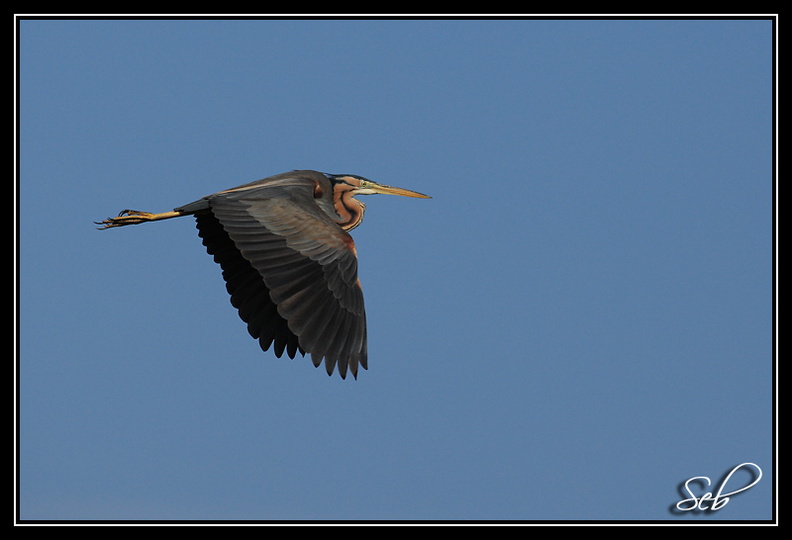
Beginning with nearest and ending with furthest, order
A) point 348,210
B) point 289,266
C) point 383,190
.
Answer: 1. point 289,266
2. point 348,210
3. point 383,190

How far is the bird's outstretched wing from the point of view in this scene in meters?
11.9

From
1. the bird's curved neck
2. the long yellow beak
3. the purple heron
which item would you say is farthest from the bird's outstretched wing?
the long yellow beak

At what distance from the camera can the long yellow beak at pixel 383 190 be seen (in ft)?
50.6

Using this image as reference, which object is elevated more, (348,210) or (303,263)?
(348,210)

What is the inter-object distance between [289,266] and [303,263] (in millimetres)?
159

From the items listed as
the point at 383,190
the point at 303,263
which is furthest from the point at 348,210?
the point at 303,263

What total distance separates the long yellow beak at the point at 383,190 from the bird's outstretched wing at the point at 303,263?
185 centimetres

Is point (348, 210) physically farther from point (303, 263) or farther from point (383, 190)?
point (303, 263)

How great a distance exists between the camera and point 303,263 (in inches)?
480

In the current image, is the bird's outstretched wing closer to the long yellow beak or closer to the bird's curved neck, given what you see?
the bird's curved neck

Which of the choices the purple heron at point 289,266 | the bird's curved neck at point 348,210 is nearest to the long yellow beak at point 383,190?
the bird's curved neck at point 348,210
